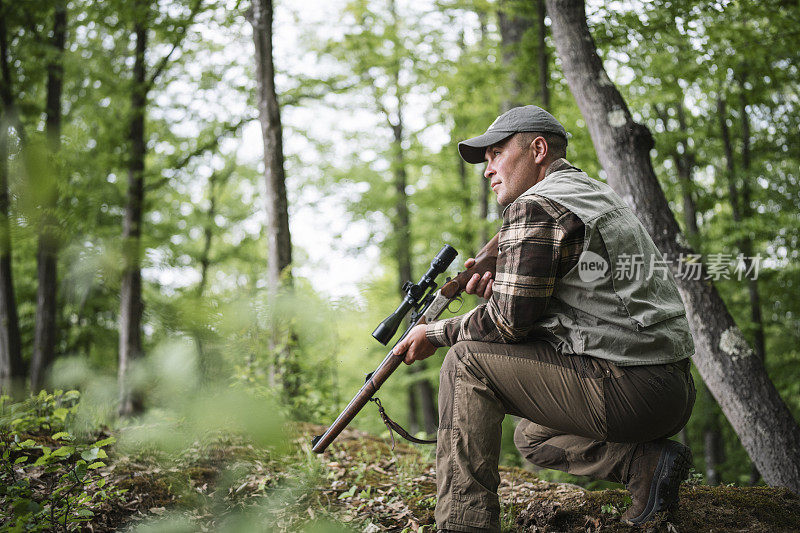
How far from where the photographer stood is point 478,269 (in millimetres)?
3020

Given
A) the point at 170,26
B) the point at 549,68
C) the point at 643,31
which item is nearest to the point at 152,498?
the point at 643,31

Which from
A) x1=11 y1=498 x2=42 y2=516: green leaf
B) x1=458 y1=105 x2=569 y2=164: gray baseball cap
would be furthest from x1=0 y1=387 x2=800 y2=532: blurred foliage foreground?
x1=458 y1=105 x2=569 y2=164: gray baseball cap

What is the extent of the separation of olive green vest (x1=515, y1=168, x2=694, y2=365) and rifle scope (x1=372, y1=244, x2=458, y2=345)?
75 centimetres

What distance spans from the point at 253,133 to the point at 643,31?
26.8ft

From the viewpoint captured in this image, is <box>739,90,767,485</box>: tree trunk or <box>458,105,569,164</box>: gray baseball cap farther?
<box>739,90,767,485</box>: tree trunk

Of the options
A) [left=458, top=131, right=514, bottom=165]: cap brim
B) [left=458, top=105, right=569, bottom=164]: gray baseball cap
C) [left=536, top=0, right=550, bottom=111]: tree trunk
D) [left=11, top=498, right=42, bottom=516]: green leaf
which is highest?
[left=536, top=0, right=550, bottom=111]: tree trunk

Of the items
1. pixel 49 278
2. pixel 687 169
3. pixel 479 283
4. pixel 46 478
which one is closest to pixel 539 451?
pixel 479 283

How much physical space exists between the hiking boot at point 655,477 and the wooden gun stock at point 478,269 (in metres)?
1.19

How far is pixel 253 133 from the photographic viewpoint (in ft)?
38.0

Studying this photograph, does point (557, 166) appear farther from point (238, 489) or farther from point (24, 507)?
point (24, 507)

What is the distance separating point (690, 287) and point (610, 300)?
7.55ft

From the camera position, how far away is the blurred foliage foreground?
2494 mm

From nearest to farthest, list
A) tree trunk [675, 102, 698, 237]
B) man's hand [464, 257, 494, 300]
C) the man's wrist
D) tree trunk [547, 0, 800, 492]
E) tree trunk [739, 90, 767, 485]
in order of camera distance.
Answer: the man's wrist → man's hand [464, 257, 494, 300] → tree trunk [547, 0, 800, 492] → tree trunk [739, 90, 767, 485] → tree trunk [675, 102, 698, 237]

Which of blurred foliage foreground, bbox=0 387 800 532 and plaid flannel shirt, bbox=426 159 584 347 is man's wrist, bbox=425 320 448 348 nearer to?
plaid flannel shirt, bbox=426 159 584 347
